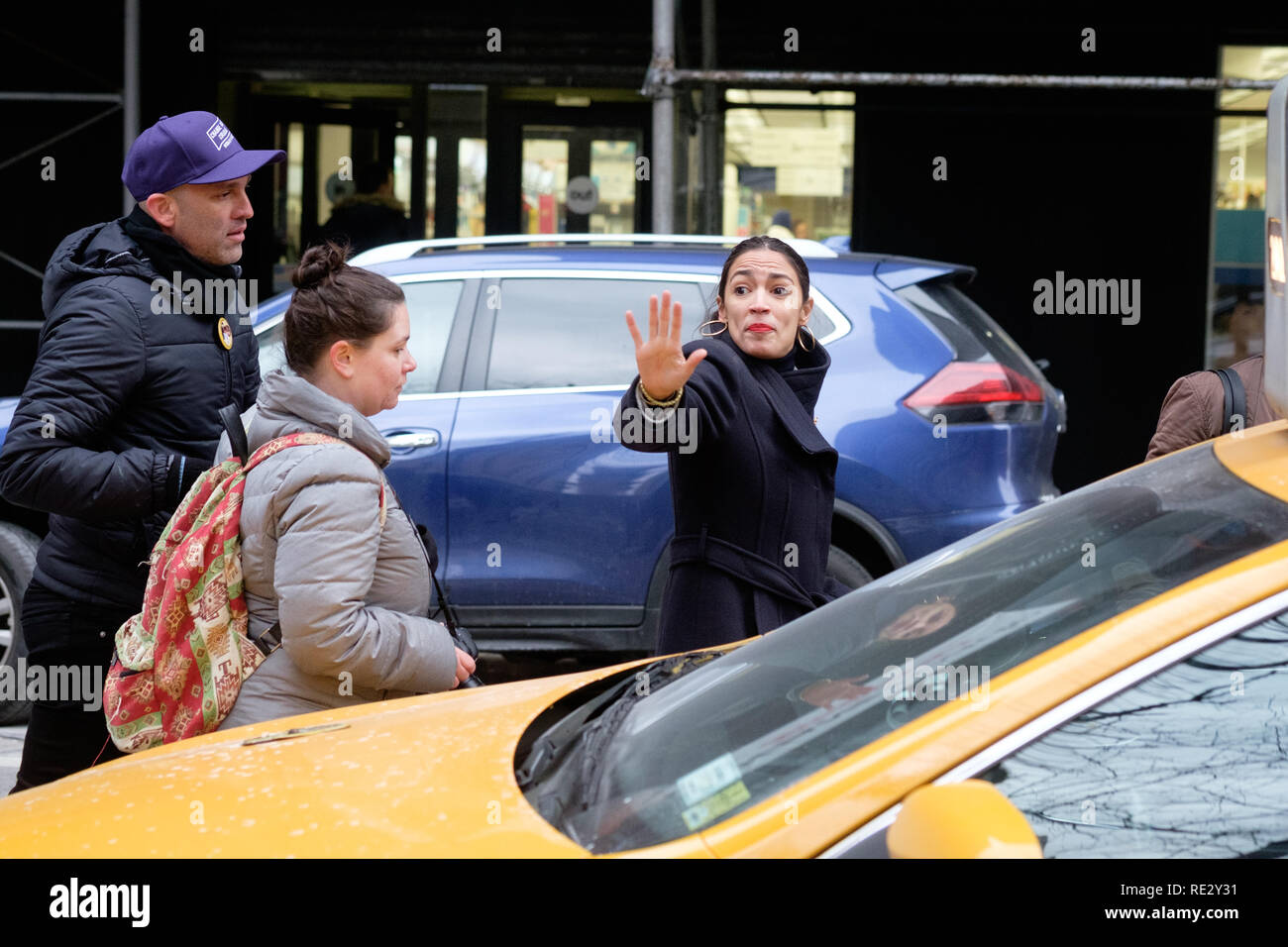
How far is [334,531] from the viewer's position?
8.36 feet

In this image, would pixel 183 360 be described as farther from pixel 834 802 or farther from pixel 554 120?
pixel 554 120

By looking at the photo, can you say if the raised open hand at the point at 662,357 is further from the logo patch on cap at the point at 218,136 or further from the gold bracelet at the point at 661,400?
the logo patch on cap at the point at 218,136

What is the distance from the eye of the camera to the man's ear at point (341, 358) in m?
2.72

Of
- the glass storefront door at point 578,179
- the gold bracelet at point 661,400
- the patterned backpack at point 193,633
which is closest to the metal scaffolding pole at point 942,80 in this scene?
the glass storefront door at point 578,179

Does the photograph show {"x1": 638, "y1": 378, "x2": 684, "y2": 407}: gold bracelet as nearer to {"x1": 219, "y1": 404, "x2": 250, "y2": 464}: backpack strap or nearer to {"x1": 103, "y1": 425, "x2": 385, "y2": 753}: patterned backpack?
{"x1": 103, "y1": 425, "x2": 385, "y2": 753}: patterned backpack

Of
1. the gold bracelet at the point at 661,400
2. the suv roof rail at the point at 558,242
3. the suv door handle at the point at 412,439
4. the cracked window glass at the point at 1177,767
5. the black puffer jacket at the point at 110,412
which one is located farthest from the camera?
the suv roof rail at the point at 558,242

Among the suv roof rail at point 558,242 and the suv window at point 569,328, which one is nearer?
the suv window at point 569,328

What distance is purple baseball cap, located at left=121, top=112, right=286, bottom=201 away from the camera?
3105mm

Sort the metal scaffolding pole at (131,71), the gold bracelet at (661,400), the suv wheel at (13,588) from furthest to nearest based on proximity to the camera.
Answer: the metal scaffolding pole at (131,71)
the suv wheel at (13,588)
the gold bracelet at (661,400)

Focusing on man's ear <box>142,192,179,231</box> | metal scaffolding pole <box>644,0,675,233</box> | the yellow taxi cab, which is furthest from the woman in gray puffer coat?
metal scaffolding pole <box>644,0,675,233</box>

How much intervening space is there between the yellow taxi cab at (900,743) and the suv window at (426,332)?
2.91 metres

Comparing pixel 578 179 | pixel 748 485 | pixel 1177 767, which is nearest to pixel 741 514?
pixel 748 485

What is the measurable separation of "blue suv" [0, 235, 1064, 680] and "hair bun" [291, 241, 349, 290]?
238 centimetres

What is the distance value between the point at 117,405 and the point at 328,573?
2.59 ft
